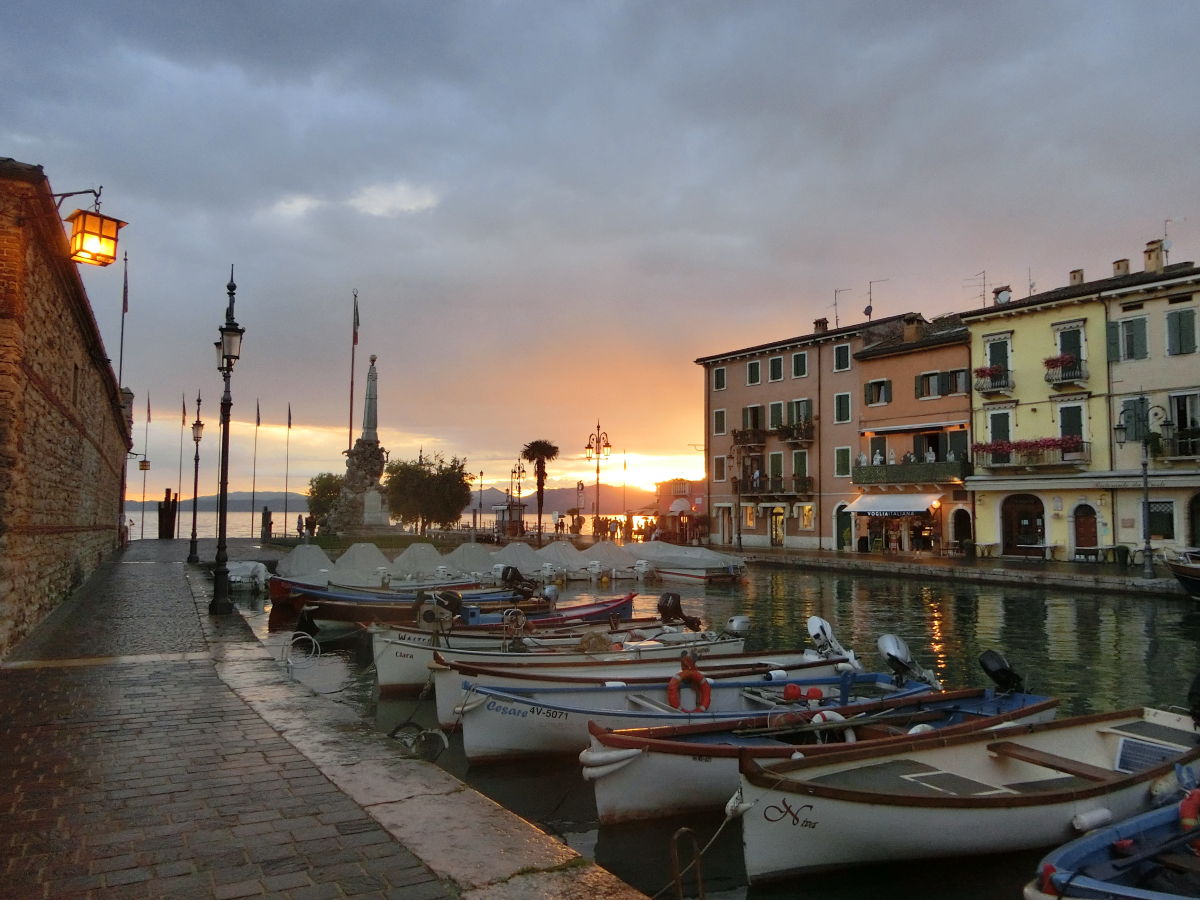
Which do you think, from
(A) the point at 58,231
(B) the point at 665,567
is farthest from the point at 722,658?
(B) the point at 665,567

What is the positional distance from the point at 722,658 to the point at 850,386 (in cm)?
4104

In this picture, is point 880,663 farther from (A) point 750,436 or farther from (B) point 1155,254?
(A) point 750,436

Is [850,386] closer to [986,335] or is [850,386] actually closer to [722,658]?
[986,335]

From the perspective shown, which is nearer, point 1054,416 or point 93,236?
point 93,236

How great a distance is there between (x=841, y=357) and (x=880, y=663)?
1443 inches

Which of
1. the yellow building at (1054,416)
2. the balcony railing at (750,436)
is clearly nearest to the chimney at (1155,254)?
the yellow building at (1054,416)

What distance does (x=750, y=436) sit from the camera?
56.0m

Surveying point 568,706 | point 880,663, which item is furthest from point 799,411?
point 568,706

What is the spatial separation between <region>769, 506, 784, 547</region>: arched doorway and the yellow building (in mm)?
14077

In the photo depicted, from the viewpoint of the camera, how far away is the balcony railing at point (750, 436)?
5559 centimetres

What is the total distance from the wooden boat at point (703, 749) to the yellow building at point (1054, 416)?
34.6 metres

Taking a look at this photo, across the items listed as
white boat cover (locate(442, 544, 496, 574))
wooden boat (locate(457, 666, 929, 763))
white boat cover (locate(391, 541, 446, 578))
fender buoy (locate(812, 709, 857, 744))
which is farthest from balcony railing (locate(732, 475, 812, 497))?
fender buoy (locate(812, 709, 857, 744))

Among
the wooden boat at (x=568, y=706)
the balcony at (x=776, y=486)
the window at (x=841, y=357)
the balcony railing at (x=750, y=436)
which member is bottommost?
the wooden boat at (x=568, y=706)

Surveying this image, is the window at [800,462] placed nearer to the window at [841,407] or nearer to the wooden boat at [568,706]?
the window at [841,407]
